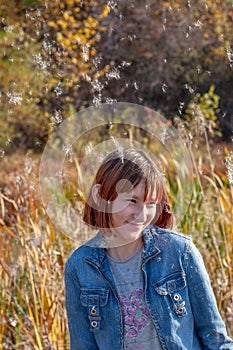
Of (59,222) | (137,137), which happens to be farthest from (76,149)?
(137,137)

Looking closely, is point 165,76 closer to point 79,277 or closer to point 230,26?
point 230,26

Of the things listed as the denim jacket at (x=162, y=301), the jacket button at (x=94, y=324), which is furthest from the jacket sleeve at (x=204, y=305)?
the jacket button at (x=94, y=324)

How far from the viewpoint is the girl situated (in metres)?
1.30

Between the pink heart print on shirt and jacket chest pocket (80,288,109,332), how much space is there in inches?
1.5

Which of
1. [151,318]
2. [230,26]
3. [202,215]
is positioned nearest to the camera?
[151,318]

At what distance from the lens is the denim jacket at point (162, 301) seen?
1310 mm

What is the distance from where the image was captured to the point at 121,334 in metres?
1.31

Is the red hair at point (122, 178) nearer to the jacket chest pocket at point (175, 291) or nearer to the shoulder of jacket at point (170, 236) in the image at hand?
the shoulder of jacket at point (170, 236)

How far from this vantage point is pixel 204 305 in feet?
4.31

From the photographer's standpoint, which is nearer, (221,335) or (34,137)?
(221,335)

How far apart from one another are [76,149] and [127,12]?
2.02 ft

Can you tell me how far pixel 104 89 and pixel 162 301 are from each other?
152 centimetres

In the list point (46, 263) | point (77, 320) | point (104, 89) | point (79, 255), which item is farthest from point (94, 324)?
point (104, 89)

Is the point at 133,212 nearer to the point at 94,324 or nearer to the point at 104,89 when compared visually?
the point at 94,324
